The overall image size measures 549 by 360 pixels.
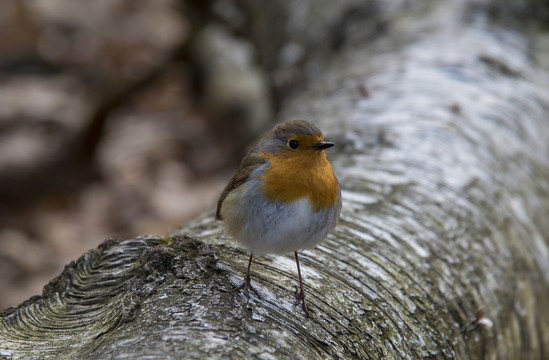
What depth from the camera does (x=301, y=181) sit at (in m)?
2.29

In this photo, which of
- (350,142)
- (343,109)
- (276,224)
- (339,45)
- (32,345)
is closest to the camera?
(32,345)

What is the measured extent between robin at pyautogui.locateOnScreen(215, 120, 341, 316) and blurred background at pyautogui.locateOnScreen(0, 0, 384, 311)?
7.43 feet

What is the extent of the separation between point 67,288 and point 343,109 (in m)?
2.41

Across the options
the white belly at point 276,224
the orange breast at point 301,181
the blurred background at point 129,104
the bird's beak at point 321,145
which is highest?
the blurred background at point 129,104

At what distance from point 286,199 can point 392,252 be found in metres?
0.63

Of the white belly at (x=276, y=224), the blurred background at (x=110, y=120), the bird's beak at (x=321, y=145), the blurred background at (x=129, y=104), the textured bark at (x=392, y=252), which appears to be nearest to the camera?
the textured bark at (x=392, y=252)

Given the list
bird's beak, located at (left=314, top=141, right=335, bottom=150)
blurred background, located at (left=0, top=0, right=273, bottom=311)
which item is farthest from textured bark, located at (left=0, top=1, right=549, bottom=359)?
blurred background, located at (left=0, top=0, right=273, bottom=311)

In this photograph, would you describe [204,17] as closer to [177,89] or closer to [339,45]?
[177,89]

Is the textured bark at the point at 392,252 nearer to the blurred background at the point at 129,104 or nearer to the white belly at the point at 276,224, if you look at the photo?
the white belly at the point at 276,224

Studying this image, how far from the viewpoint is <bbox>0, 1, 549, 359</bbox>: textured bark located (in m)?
1.80

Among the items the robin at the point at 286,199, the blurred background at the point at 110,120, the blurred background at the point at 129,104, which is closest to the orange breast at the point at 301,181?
the robin at the point at 286,199

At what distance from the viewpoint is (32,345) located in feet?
5.92

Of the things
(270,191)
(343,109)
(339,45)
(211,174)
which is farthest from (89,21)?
(270,191)

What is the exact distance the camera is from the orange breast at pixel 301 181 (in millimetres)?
2270
